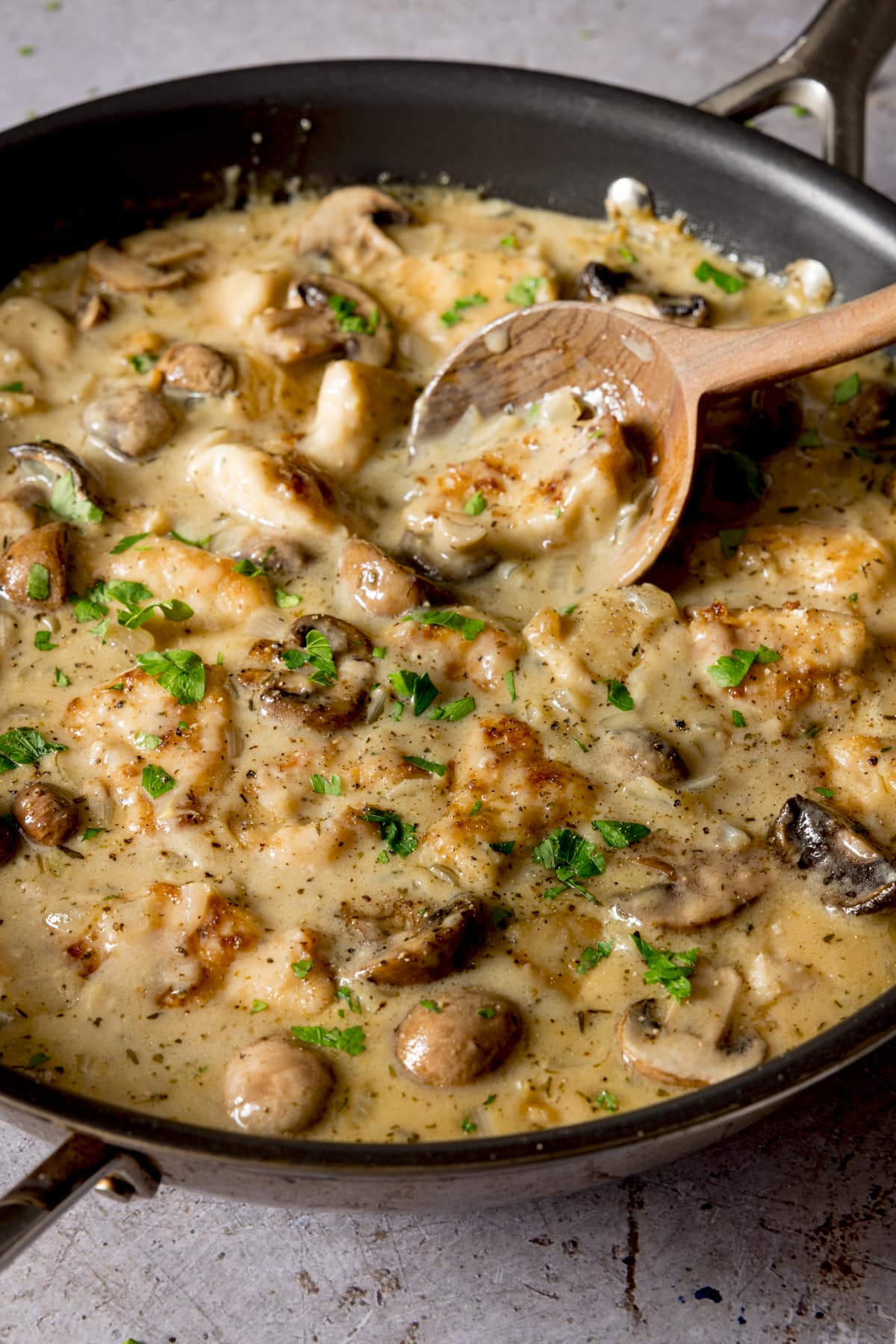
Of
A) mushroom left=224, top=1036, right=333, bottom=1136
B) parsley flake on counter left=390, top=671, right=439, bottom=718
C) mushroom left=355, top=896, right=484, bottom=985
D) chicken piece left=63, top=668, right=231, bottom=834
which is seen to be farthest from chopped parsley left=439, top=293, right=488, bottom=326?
mushroom left=224, top=1036, right=333, bottom=1136

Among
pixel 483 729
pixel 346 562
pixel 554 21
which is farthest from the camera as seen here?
pixel 554 21

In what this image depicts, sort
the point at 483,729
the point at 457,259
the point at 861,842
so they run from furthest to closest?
the point at 457,259 → the point at 483,729 → the point at 861,842

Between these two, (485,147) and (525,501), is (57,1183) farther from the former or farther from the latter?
(485,147)

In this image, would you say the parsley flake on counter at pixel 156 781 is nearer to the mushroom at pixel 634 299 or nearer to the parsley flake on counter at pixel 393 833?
the parsley flake on counter at pixel 393 833

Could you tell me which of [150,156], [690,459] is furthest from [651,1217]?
[150,156]

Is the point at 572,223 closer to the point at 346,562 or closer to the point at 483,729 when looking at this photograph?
the point at 346,562
